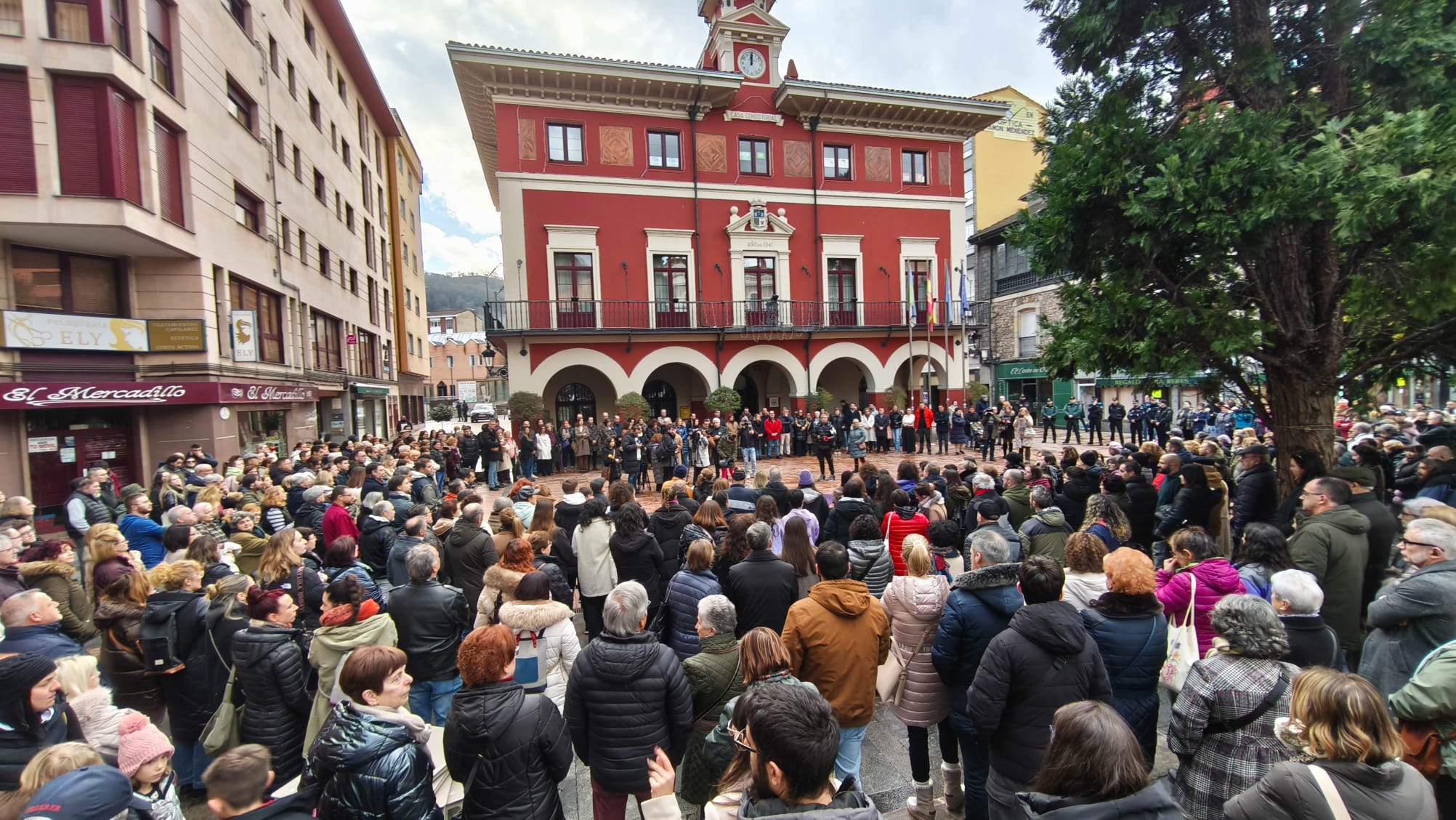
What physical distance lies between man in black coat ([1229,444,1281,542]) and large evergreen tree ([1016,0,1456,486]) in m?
0.74

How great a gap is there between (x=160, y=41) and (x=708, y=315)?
586 inches

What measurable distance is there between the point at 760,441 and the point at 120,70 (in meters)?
16.4

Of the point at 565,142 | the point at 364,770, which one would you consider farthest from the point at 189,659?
the point at 565,142

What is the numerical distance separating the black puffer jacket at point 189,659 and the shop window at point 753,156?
21.1m

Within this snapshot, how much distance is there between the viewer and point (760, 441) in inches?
791

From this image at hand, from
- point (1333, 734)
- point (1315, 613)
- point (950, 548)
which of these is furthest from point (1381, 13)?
point (1333, 734)

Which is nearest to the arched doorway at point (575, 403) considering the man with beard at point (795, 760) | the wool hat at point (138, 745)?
the wool hat at point (138, 745)

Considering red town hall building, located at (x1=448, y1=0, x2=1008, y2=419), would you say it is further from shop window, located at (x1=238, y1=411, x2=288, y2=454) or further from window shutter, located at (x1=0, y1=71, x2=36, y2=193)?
window shutter, located at (x1=0, y1=71, x2=36, y2=193)

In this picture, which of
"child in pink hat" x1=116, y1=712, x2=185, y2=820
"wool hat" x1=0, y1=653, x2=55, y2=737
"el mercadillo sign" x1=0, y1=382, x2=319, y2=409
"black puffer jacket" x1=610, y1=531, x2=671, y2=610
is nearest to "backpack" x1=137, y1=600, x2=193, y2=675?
"wool hat" x1=0, y1=653, x2=55, y2=737

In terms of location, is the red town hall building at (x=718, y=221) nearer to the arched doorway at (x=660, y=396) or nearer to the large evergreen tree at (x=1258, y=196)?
the arched doorway at (x=660, y=396)

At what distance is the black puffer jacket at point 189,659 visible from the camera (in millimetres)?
3920

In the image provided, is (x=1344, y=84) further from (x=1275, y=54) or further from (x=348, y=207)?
(x=348, y=207)

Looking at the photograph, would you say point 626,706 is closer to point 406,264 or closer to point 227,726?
point 227,726

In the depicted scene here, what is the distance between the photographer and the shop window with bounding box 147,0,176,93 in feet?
38.7
